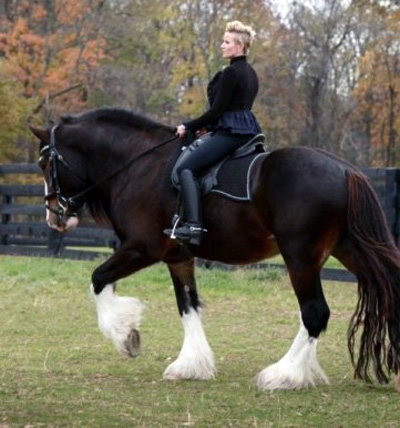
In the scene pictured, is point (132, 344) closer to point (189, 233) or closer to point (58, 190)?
point (189, 233)

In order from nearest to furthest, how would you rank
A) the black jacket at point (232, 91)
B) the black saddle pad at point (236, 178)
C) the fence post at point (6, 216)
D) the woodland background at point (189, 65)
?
the black saddle pad at point (236, 178) → the black jacket at point (232, 91) → the fence post at point (6, 216) → the woodland background at point (189, 65)

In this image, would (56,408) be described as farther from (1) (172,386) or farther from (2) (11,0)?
(2) (11,0)

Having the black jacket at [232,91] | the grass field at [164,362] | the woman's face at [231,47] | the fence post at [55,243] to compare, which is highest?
the woman's face at [231,47]

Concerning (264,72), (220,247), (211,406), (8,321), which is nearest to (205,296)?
(8,321)

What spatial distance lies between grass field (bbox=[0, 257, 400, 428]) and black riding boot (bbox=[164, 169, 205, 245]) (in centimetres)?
113

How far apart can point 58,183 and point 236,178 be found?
168cm

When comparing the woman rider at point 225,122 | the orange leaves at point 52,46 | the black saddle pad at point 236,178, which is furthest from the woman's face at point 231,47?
the orange leaves at point 52,46

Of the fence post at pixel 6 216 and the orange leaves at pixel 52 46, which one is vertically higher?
the orange leaves at pixel 52 46

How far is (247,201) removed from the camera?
7074 mm

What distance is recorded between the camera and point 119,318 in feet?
23.8

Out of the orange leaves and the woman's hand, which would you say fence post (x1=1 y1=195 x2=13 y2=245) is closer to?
the woman's hand

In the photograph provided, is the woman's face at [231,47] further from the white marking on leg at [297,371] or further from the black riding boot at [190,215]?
the white marking on leg at [297,371]

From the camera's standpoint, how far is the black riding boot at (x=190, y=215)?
7137 mm

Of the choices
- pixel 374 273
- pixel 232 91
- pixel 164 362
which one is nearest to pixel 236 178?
pixel 232 91
